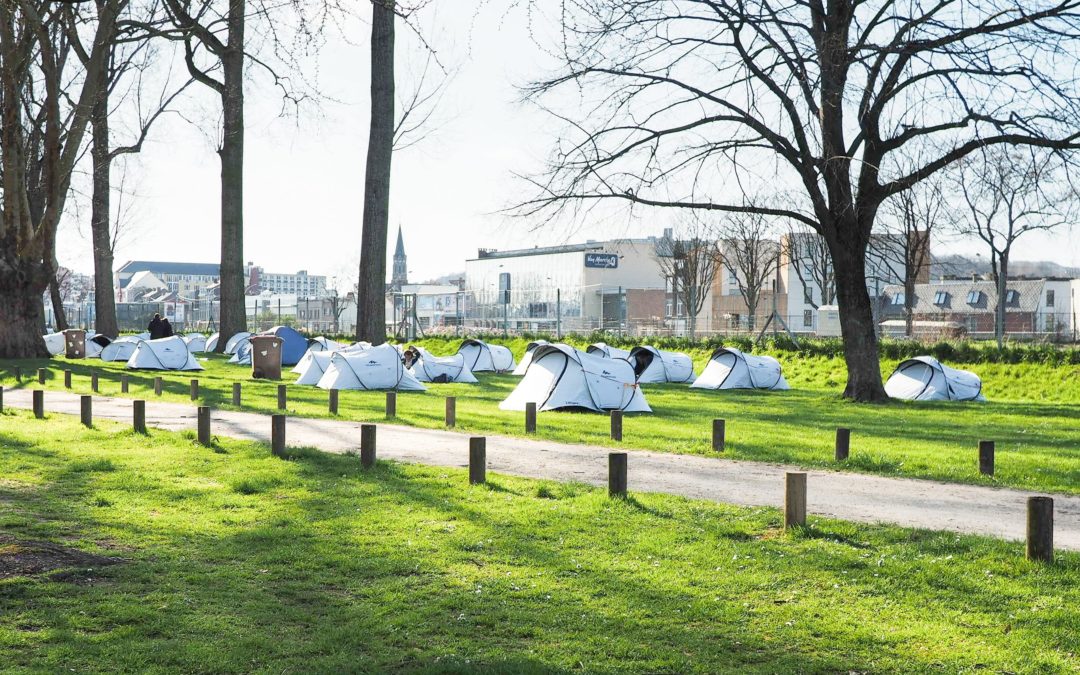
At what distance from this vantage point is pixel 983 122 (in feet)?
65.2

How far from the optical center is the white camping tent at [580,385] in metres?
19.8

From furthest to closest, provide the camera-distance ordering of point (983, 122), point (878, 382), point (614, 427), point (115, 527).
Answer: point (878, 382), point (983, 122), point (614, 427), point (115, 527)

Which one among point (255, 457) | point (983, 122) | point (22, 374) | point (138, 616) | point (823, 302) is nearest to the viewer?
point (138, 616)

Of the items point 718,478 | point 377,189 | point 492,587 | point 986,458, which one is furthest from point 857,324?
→ point 492,587

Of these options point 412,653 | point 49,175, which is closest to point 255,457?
point 412,653

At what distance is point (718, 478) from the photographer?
11.3m

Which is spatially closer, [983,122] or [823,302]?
[983,122]

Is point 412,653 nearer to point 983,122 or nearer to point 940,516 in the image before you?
point 940,516

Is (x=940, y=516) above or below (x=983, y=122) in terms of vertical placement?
below

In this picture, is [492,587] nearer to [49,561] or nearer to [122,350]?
[49,561]

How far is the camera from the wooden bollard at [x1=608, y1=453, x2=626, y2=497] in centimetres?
970

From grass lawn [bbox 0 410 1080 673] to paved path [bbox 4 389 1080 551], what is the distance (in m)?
0.91

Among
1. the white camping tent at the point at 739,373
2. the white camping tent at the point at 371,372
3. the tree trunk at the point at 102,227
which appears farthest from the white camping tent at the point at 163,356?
the white camping tent at the point at 739,373

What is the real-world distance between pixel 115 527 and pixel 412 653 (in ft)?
12.9
